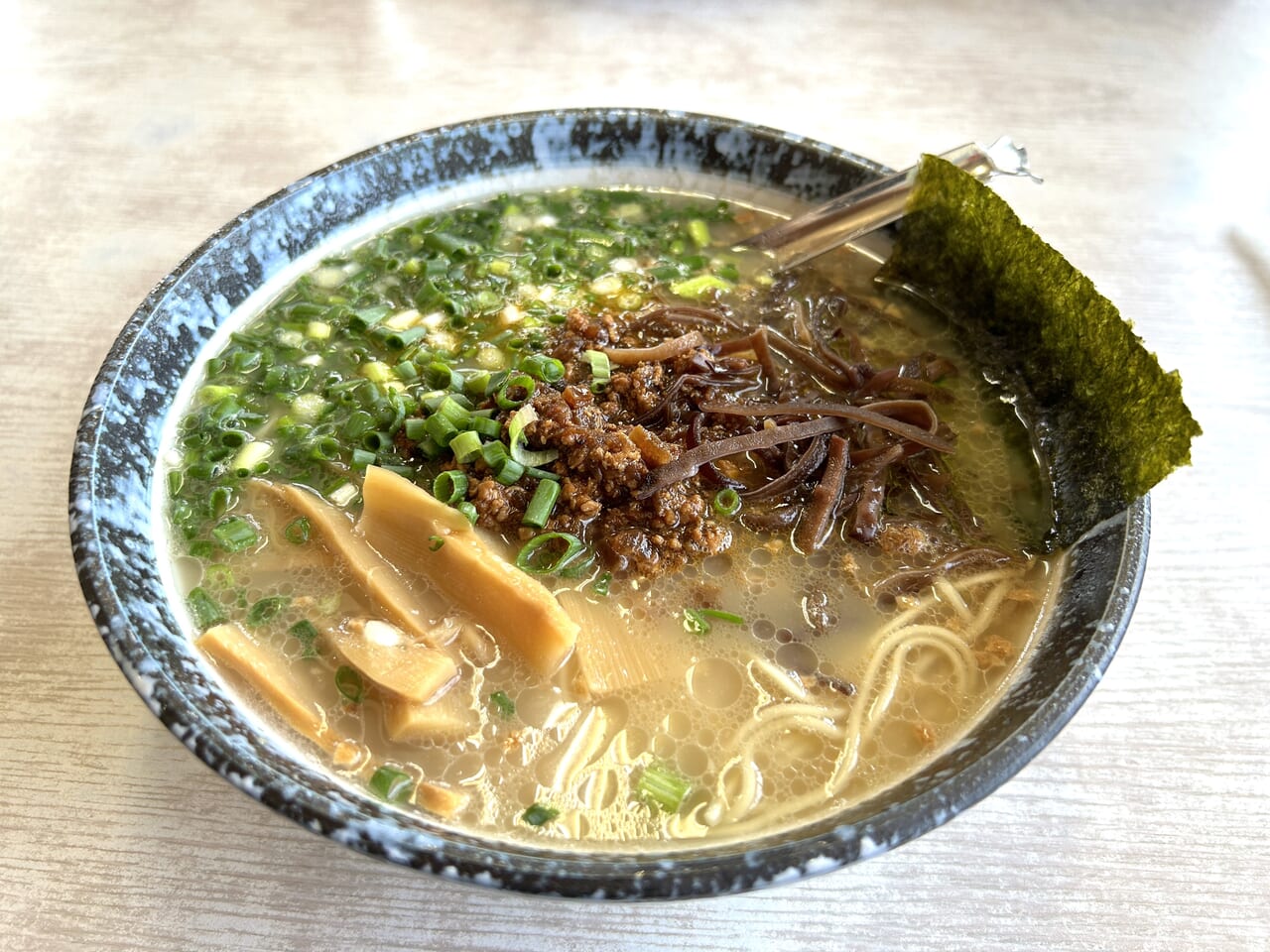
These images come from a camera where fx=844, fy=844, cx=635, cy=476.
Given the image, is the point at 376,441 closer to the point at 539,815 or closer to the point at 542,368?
the point at 542,368

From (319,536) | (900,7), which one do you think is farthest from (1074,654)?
(900,7)

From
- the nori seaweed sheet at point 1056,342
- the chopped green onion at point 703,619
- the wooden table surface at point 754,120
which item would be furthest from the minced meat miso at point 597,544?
the wooden table surface at point 754,120

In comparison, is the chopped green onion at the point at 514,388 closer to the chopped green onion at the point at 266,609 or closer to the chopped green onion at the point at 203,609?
the chopped green onion at the point at 266,609

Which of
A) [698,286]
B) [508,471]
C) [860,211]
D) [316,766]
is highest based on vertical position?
[860,211]

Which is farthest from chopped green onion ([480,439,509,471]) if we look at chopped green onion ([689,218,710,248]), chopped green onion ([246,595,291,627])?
chopped green onion ([689,218,710,248])

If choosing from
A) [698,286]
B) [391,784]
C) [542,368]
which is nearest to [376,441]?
[542,368]

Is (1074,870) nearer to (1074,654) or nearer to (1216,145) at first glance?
(1074,654)

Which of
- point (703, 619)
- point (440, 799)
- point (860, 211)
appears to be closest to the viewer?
point (440, 799)
